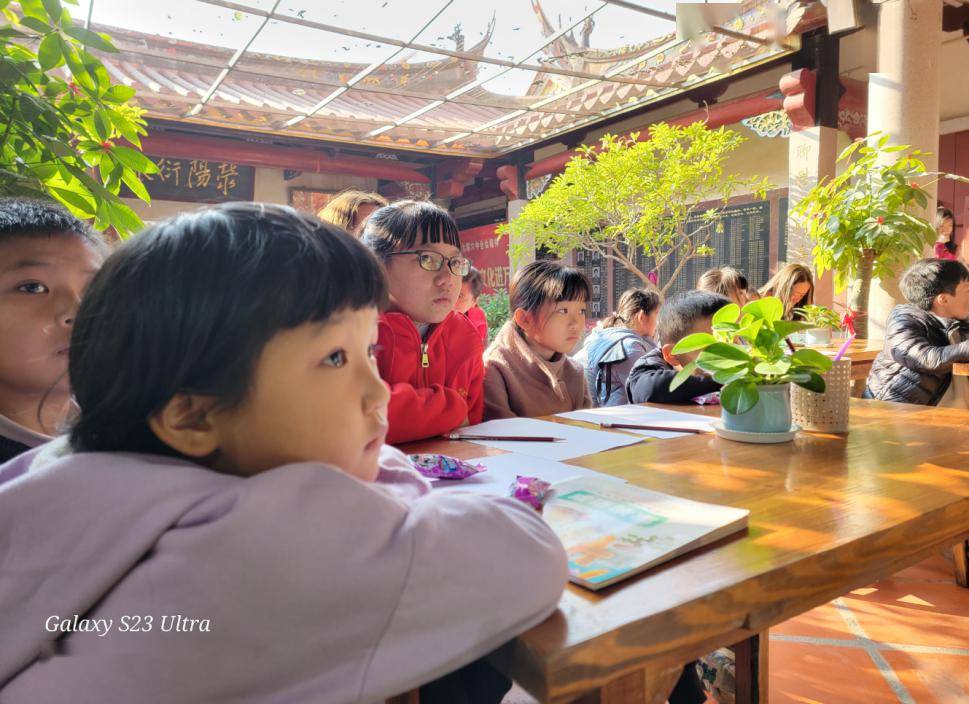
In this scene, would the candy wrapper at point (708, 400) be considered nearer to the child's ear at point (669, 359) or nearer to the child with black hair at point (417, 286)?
the child's ear at point (669, 359)

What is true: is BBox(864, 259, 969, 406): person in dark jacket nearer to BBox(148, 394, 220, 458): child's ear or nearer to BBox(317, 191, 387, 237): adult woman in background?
BBox(317, 191, 387, 237): adult woman in background

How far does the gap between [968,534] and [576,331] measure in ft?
3.98

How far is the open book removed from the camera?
2.21 ft

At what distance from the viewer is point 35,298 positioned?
3.10 ft

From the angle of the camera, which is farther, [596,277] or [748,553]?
[596,277]

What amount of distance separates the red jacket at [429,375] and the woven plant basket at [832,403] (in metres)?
0.76

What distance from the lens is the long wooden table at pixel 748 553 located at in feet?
1.85

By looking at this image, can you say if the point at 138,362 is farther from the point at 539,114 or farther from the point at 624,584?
the point at 539,114

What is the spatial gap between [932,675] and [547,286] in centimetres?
140

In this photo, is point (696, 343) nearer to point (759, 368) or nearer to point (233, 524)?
point (759, 368)

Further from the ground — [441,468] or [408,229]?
[408,229]

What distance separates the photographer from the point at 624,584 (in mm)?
647

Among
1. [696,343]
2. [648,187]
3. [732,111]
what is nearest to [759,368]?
[696,343]

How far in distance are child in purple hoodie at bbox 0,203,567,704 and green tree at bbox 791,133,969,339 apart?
363 cm
